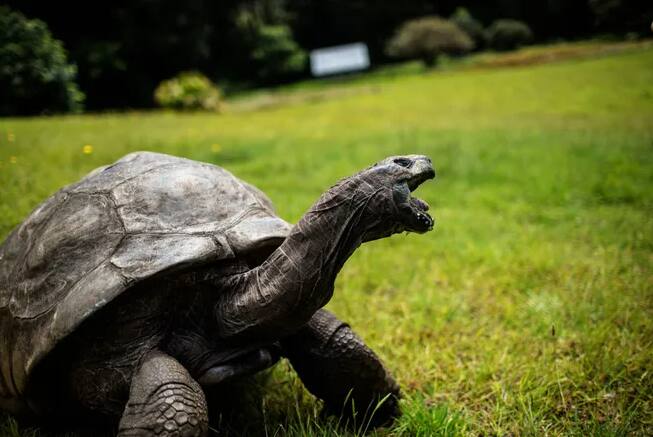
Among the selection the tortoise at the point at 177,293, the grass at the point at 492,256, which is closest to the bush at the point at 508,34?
the grass at the point at 492,256

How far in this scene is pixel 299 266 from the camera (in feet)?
4.85

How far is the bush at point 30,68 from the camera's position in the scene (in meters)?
2.80

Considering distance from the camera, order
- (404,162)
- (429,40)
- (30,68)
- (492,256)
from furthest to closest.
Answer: (429,40)
(492,256)
(30,68)
(404,162)

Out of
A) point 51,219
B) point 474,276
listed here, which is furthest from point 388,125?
point 51,219

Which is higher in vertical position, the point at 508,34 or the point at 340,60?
the point at 508,34

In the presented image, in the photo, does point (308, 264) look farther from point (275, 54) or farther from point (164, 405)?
point (275, 54)

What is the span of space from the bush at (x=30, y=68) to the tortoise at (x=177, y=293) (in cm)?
135

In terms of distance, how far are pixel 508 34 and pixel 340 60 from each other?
1543 centimetres

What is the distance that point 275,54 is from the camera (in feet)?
99.7

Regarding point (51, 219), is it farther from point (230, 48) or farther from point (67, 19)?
point (230, 48)

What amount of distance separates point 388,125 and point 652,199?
19.2 feet

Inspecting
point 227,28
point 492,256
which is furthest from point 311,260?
point 227,28

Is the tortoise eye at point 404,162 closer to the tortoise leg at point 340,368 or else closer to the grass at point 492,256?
the tortoise leg at point 340,368

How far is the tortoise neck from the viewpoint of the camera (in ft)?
4.83
